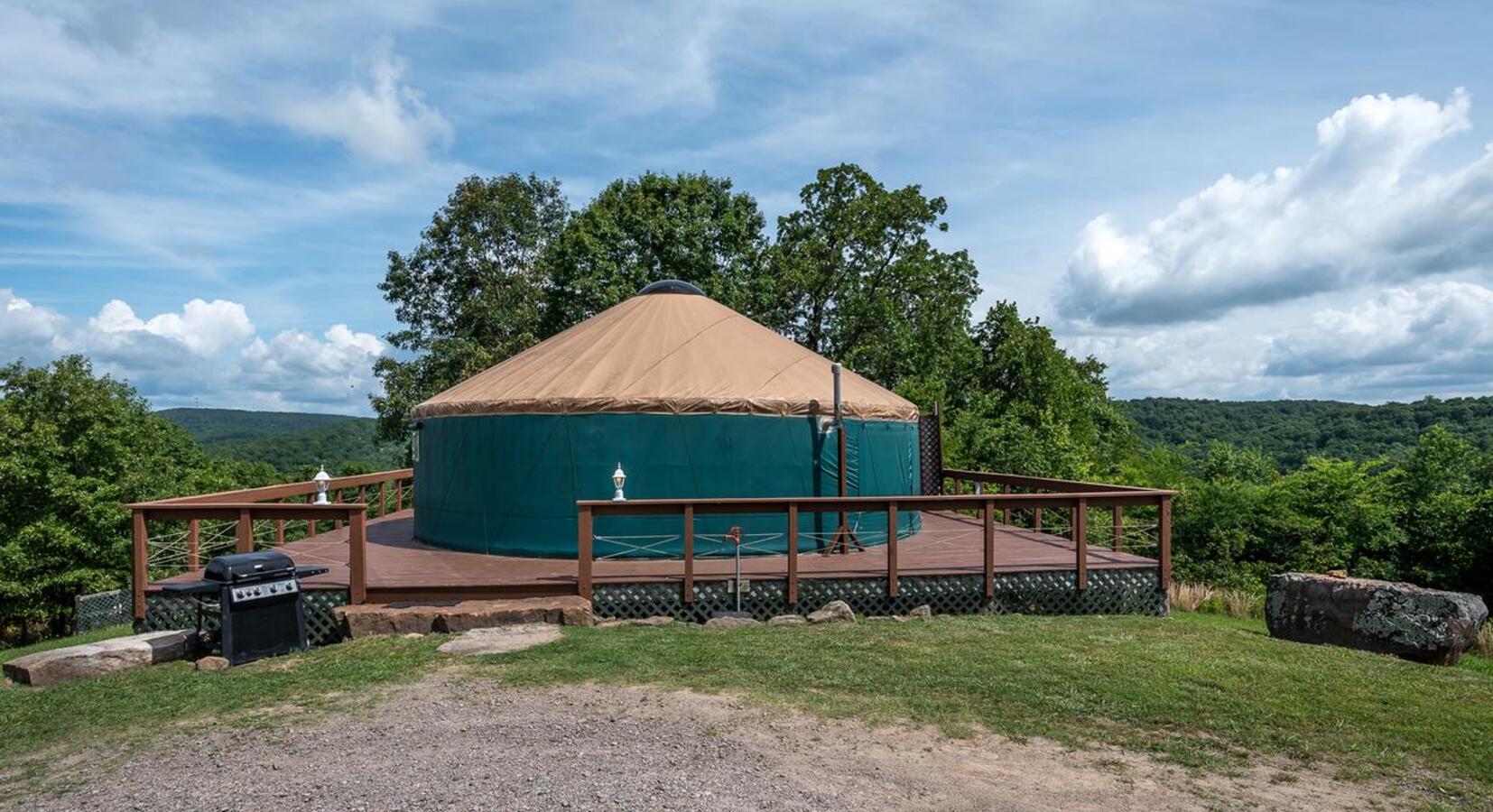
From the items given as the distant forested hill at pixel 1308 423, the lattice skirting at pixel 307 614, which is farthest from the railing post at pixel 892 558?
the distant forested hill at pixel 1308 423

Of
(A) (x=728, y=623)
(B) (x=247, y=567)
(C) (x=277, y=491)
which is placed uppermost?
(C) (x=277, y=491)

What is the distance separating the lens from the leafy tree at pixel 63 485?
15961mm

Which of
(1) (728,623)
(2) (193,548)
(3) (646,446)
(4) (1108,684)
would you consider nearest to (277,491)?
(2) (193,548)

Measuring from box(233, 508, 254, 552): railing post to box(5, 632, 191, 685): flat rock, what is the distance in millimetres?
1038

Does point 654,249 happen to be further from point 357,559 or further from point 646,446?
point 357,559

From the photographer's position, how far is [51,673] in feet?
16.7

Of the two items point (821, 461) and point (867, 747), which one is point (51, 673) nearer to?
point (867, 747)

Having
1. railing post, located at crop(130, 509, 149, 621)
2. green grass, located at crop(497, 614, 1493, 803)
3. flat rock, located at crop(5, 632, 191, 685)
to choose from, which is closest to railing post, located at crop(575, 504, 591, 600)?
green grass, located at crop(497, 614, 1493, 803)

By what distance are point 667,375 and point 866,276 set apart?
1378cm

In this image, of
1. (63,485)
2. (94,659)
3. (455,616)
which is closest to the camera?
(94,659)

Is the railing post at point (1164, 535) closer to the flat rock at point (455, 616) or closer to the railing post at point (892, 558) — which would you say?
the railing post at point (892, 558)

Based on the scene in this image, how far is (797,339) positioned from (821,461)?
1307 cm

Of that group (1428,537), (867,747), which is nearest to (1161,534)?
(867,747)

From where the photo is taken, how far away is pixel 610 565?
7.55 m
